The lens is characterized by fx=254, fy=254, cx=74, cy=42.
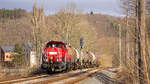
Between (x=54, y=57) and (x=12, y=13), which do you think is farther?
(x=12, y=13)

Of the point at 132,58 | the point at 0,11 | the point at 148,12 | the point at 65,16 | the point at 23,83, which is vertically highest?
the point at 0,11

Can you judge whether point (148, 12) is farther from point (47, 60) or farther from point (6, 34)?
point (6, 34)

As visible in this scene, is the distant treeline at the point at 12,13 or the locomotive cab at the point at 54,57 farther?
the distant treeline at the point at 12,13

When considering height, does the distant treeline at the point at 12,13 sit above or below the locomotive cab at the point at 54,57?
above

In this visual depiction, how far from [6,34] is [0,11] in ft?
119

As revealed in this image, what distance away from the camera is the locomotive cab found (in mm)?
22703

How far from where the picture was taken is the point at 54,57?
23.2 metres

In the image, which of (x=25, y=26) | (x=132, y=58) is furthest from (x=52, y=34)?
(x=25, y=26)

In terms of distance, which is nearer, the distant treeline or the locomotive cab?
the locomotive cab

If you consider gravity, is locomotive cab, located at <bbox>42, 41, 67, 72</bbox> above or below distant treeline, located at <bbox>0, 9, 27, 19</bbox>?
below

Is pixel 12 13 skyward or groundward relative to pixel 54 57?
skyward

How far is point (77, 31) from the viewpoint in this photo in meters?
49.1

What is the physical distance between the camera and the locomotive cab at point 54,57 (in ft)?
74.5

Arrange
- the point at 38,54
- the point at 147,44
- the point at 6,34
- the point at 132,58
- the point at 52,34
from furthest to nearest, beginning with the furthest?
the point at 6,34 → the point at 52,34 → the point at 38,54 → the point at 132,58 → the point at 147,44
